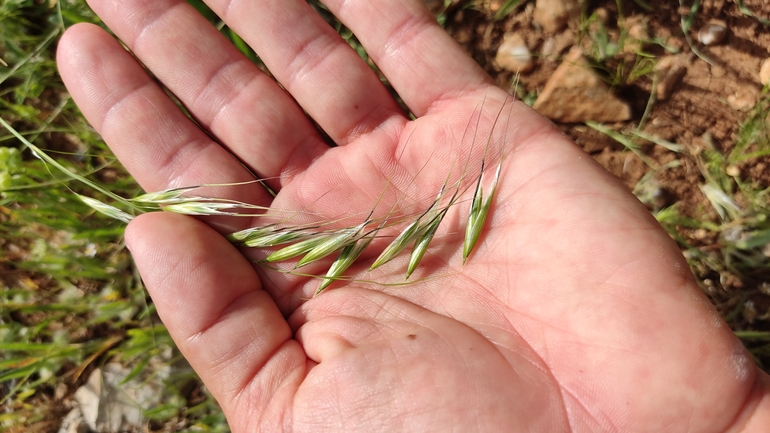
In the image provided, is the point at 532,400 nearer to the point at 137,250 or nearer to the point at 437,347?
the point at 437,347

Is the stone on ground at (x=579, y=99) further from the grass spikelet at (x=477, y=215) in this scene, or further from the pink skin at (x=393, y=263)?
the grass spikelet at (x=477, y=215)

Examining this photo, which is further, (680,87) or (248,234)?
(680,87)

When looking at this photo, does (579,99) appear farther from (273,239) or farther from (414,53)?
(273,239)

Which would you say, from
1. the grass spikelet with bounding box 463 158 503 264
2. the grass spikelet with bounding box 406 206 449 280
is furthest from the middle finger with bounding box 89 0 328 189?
the grass spikelet with bounding box 463 158 503 264

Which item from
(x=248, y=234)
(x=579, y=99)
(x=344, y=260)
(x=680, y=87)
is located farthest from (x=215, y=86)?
(x=680, y=87)

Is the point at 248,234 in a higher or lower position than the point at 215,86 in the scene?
lower

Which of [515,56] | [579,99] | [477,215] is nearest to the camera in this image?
[477,215]
